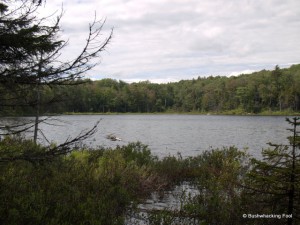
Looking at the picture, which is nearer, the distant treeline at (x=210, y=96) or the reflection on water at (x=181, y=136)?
the reflection on water at (x=181, y=136)

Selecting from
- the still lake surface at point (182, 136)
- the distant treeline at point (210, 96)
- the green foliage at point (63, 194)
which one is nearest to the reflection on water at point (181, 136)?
the still lake surface at point (182, 136)

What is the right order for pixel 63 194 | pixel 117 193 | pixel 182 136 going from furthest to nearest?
pixel 182 136, pixel 117 193, pixel 63 194

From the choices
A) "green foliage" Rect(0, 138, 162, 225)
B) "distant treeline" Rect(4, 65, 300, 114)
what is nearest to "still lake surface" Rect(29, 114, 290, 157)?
"green foliage" Rect(0, 138, 162, 225)

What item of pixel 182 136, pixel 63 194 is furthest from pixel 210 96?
pixel 63 194

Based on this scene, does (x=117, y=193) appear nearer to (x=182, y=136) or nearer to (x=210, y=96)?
(x=182, y=136)

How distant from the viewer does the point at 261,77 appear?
138 m

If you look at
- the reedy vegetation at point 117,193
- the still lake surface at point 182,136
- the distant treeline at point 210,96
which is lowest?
the still lake surface at point 182,136

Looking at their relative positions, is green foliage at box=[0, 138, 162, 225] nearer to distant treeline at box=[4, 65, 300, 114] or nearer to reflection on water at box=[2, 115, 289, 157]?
reflection on water at box=[2, 115, 289, 157]

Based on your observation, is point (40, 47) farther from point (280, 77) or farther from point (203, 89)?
point (203, 89)

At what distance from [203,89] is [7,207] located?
169316 mm

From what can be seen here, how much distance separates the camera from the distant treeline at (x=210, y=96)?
5059 inches

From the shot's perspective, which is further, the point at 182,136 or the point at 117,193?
the point at 182,136

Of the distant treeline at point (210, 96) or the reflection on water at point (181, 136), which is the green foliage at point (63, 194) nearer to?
the reflection on water at point (181, 136)

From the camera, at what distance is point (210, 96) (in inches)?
6196
